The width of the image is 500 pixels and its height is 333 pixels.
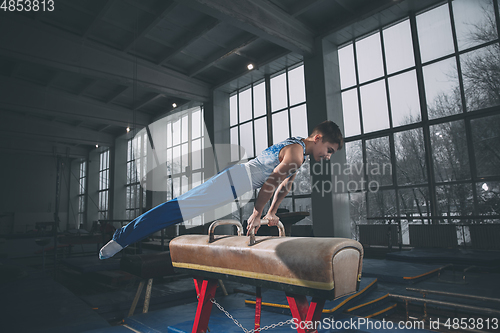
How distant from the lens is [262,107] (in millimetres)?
10438

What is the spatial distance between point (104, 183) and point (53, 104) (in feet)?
27.3

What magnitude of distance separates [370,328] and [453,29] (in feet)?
23.0

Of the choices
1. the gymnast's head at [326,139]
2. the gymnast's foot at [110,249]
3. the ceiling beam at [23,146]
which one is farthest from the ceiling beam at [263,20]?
the ceiling beam at [23,146]

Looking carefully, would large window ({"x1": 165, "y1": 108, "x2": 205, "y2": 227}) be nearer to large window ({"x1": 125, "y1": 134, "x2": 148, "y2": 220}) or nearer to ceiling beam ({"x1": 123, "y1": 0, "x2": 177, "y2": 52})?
large window ({"x1": 125, "y1": 134, "x2": 148, "y2": 220})

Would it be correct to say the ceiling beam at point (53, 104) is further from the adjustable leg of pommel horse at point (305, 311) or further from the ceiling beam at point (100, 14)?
the adjustable leg of pommel horse at point (305, 311)

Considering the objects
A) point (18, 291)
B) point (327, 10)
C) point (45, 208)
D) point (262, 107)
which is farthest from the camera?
point (45, 208)

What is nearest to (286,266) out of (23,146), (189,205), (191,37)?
(189,205)

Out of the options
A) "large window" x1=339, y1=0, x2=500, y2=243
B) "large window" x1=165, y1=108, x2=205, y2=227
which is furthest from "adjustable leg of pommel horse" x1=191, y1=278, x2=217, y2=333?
"large window" x1=165, y1=108, x2=205, y2=227

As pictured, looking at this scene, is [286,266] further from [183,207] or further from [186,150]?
[186,150]

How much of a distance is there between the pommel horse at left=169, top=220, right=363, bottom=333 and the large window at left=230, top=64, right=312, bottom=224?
6.87m

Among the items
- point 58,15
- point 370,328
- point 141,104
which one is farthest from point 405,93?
point 141,104

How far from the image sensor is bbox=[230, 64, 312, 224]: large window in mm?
9109

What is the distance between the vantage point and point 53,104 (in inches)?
434

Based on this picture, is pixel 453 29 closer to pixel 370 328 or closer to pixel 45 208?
pixel 370 328
